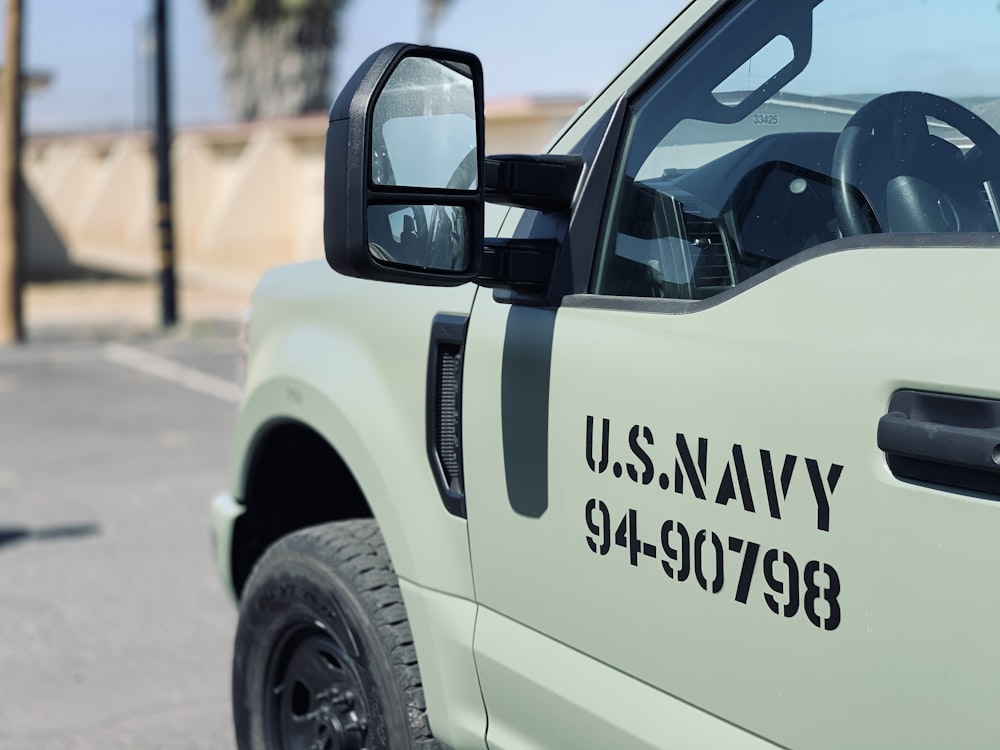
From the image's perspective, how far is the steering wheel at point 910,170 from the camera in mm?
1802

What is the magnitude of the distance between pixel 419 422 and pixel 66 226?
3382cm

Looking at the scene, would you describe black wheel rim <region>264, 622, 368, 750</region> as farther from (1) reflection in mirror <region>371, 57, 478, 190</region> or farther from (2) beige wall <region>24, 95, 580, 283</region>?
(2) beige wall <region>24, 95, 580, 283</region>

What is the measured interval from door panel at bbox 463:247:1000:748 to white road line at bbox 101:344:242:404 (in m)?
8.39

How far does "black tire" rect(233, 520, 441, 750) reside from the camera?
256 cm

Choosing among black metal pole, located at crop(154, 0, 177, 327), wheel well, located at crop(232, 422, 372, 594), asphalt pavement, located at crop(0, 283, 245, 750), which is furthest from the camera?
black metal pole, located at crop(154, 0, 177, 327)

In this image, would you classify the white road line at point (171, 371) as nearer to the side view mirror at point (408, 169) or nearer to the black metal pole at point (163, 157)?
the black metal pole at point (163, 157)

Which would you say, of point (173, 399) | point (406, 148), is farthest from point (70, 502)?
point (406, 148)

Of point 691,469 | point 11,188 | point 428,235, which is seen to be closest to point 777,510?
point 691,469

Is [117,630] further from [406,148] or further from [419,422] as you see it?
[406,148]

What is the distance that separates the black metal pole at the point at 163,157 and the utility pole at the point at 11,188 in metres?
1.51

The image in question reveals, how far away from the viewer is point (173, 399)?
1027cm

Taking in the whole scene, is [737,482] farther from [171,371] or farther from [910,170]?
[171,371]

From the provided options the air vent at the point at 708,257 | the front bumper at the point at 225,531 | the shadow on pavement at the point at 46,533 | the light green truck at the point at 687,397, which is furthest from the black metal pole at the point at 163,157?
the air vent at the point at 708,257

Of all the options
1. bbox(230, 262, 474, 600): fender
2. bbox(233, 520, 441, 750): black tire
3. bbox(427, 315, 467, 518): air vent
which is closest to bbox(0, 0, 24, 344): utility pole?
bbox(230, 262, 474, 600): fender
